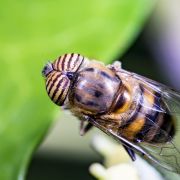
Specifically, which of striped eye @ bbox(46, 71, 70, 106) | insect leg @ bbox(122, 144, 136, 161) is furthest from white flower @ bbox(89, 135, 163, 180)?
striped eye @ bbox(46, 71, 70, 106)

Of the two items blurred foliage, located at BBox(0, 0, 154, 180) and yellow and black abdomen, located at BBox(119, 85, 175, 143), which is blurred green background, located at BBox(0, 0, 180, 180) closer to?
blurred foliage, located at BBox(0, 0, 154, 180)

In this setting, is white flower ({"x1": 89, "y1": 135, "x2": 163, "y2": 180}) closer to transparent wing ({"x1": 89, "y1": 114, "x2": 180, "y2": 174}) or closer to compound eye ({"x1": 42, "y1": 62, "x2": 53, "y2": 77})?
transparent wing ({"x1": 89, "y1": 114, "x2": 180, "y2": 174})

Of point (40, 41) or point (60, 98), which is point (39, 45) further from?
point (60, 98)

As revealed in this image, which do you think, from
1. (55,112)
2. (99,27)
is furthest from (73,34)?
(55,112)

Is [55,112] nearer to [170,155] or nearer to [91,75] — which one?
[91,75]

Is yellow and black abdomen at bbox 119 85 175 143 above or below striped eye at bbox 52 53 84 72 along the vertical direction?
below

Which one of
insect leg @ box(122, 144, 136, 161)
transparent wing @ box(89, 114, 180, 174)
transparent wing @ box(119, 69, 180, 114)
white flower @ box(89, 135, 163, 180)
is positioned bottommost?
white flower @ box(89, 135, 163, 180)

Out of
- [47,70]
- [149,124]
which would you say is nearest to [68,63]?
[47,70]
